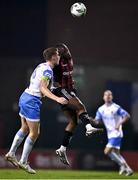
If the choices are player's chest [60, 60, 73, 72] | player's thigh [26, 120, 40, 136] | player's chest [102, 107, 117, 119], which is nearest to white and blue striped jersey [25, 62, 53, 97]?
player's thigh [26, 120, 40, 136]

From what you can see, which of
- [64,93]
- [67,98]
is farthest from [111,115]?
[67,98]

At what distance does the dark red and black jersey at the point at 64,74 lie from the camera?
16094mm

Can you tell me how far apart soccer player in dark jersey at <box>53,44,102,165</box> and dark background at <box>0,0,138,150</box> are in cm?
719

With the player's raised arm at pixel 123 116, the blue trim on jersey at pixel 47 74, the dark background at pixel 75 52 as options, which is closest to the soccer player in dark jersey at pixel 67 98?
the blue trim on jersey at pixel 47 74

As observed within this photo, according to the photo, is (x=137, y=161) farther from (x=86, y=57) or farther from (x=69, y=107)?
(x=69, y=107)

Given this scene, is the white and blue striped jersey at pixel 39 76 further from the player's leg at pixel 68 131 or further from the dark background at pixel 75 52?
the dark background at pixel 75 52

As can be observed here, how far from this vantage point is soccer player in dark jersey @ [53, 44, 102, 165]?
1566cm

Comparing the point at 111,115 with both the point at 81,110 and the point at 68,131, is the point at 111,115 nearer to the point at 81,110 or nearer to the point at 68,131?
the point at 68,131

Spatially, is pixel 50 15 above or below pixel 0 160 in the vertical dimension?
above

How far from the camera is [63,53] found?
53.4ft

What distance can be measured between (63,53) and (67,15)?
25.2 ft

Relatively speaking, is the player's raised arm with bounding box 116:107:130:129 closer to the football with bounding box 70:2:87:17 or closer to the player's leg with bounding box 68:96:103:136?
the football with bounding box 70:2:87:17

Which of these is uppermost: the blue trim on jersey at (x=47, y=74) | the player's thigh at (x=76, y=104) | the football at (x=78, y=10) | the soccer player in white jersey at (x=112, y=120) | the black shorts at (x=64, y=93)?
the football at (x=78, y=10)

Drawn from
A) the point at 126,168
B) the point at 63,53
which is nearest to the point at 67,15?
the point at 126,168
